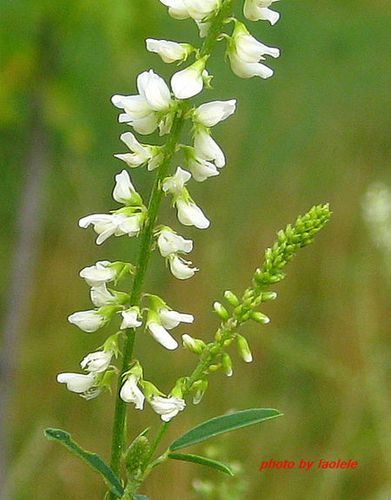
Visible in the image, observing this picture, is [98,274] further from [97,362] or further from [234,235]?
[234,235]

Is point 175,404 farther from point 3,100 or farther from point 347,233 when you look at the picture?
point 347,233

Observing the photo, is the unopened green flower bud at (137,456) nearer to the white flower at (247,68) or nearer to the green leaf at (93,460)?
the green leaf at (93,460)

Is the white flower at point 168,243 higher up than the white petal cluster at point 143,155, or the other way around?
the white petal cluster at point 143,155

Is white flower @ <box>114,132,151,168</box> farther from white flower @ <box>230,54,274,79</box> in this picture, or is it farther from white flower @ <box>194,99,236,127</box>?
white flower @ <box>230,54,274,79</box>

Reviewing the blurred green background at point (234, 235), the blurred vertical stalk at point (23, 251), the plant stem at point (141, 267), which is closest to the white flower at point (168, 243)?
the plant stem at point (141, 267)

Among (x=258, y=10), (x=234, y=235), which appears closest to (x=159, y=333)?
(x=258, y=10)

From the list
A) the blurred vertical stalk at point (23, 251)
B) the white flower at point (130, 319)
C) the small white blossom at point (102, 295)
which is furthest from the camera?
the blurred vertical stalk at point (23, 251)

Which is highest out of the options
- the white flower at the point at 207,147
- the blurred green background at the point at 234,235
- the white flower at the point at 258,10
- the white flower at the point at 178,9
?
the white flower at the point at 258,10
